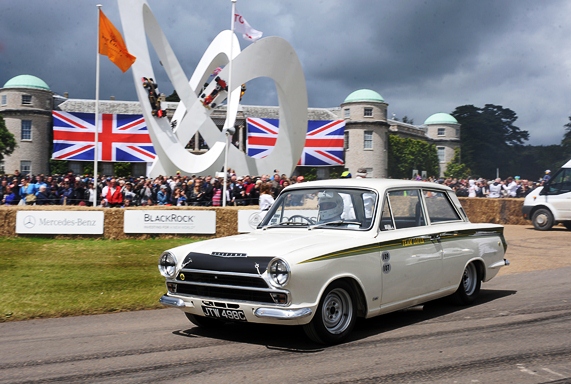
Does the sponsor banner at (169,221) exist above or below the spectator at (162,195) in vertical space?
below

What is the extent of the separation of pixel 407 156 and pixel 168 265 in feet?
247

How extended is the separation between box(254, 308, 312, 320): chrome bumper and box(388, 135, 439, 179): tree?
7244cm

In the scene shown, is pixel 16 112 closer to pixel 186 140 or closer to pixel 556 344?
pixel 186 140

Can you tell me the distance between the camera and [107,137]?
48250 mm

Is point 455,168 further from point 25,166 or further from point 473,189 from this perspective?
point 25,166

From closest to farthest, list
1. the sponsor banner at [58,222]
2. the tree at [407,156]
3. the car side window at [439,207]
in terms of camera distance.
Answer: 1. the car side window at [439,207]
2. the sponsor banner at [58,222]
3. the tree at [407,156]

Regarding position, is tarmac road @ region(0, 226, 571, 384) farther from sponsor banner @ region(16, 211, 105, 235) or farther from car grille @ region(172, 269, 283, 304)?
sponsor banner @ region(16, 211, 105, 235)

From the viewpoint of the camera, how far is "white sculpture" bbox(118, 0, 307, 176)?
3181 centimetres

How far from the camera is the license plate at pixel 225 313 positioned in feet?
20.1

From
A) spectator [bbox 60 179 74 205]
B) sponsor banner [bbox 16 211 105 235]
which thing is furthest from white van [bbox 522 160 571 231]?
spectator [bbox 60 179 74 205]

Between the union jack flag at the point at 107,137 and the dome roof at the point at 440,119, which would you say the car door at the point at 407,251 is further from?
the dome roof at the point at 440,119

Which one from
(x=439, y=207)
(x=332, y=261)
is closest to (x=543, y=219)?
A: (x=439, y=207)

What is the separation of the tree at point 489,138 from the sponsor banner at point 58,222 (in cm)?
8597

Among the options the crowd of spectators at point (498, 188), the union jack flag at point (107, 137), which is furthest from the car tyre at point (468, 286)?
the union jack flag at point (107, 137)
